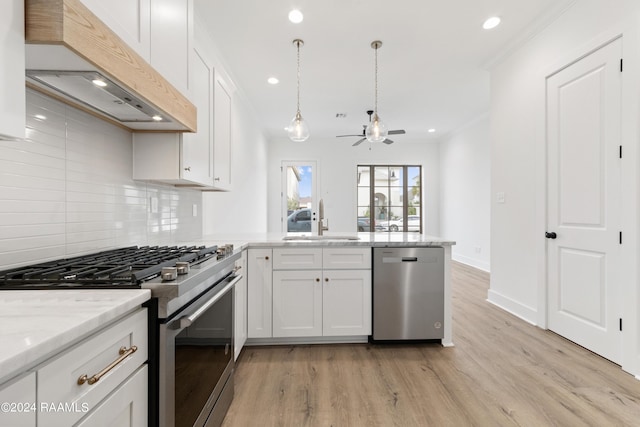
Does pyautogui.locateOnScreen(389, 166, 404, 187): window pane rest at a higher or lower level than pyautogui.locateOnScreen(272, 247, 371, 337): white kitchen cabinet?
higher

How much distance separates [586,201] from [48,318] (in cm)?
320

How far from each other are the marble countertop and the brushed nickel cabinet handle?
0.31ft

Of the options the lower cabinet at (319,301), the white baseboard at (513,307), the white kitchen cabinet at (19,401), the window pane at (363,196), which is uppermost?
the window pane at (363,196)

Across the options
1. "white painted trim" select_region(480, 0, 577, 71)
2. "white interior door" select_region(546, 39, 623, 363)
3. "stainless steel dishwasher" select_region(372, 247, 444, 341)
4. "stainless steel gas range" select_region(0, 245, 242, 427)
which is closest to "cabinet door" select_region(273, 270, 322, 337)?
"stainless steel dishwasher" select_region(372, 247, 444, 341)

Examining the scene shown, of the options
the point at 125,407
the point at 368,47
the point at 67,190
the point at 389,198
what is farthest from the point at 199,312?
the point at 389,198

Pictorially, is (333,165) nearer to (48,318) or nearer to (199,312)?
(199,312)

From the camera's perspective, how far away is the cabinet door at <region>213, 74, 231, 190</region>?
243 centimetres

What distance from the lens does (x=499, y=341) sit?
2561 millimetres

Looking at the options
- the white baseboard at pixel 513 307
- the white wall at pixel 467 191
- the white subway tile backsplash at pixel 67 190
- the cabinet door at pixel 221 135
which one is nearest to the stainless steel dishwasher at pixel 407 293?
the white baseboard at pixel 513 307

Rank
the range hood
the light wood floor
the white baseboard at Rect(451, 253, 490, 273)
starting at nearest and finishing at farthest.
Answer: the range hood, the light wood floor, the white baseboard at Rect(451, 253, 490, 273)

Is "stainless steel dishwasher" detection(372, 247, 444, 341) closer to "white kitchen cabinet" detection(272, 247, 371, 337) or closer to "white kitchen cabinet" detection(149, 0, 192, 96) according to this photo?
"white kitchen cabinet" detection(272, 247, 371, 337)

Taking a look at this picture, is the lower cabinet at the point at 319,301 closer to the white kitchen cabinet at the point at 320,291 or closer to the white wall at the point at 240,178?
the white kitchen cabinet at the point at 320,291

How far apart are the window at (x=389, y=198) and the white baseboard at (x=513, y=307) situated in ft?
12.4

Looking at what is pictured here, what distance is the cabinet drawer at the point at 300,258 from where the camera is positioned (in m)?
2.40
